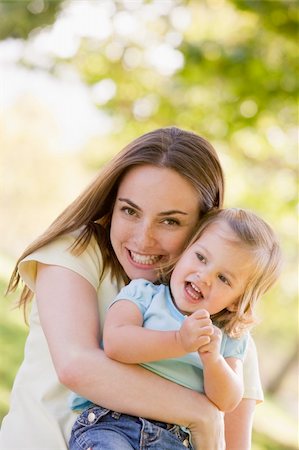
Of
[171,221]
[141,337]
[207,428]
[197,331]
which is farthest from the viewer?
[171,221]

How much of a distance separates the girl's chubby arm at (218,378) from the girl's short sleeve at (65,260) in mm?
549

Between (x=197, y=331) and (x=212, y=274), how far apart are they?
0.32m

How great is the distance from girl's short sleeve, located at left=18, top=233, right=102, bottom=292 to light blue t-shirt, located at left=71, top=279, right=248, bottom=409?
0.66 ft

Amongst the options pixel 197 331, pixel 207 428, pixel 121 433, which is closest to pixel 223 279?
pixel 197 331

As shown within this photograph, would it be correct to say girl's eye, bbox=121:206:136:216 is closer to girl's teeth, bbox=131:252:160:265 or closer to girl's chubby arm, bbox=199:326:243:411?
girl's teeth, bbox=131:252:160:265

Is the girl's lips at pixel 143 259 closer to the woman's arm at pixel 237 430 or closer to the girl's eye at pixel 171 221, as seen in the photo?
the girl's eye at pixel 171 221

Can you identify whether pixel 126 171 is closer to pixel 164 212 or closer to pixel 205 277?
pixel 164 212

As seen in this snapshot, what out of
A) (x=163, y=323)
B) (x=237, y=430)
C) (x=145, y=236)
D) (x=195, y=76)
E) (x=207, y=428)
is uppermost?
(x=145, y=236)

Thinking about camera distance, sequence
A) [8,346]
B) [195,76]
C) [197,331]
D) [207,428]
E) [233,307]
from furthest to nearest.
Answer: [8,346]
[195,76]
[233,307]
[207,428]
[197,331]

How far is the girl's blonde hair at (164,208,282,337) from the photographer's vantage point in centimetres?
277

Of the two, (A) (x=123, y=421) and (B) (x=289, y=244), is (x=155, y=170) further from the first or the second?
(B) (x=289, y=244)

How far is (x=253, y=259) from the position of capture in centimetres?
275

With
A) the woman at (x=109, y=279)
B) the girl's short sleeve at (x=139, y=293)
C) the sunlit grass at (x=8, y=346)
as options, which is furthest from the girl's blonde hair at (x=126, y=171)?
the sunlit grass at (x=8, y=346)

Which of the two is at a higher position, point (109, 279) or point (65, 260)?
point (65, 260)
